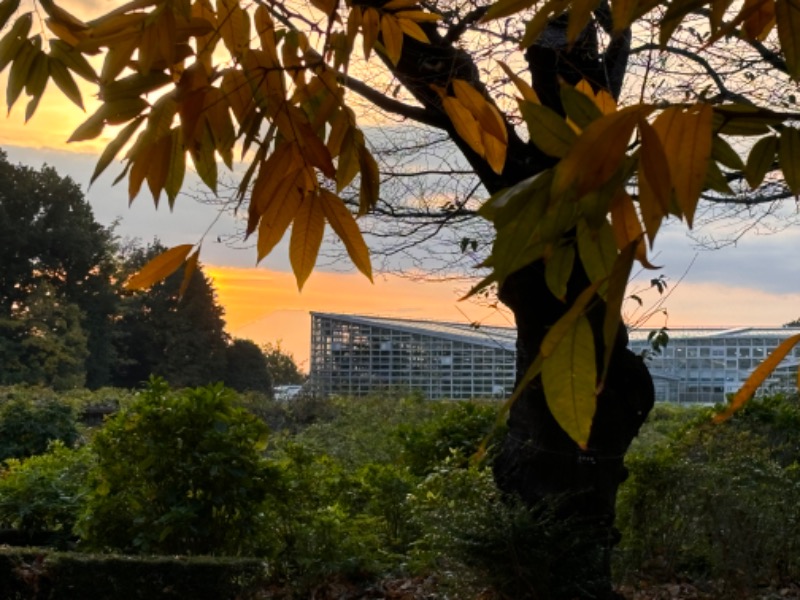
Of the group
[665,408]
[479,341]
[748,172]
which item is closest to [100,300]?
[479,341]

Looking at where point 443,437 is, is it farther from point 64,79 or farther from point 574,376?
point 574,376

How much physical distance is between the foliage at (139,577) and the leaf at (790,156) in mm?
3854

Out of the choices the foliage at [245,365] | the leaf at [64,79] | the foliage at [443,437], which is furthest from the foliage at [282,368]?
the leaf at [64,79]

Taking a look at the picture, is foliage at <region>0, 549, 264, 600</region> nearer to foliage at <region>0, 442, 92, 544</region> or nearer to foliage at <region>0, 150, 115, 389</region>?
foliage at <region>0, 442, 92, 544</region>

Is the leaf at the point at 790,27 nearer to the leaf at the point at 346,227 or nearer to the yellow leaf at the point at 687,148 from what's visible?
the yellow leaf at the point at 687,148

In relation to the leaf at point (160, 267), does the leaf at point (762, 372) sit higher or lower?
lower

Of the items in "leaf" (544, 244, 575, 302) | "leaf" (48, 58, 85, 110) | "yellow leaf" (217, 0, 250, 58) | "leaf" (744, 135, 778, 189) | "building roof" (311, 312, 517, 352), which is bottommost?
"leaf" (544, 244, 575, 302)

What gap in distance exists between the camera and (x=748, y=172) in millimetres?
830

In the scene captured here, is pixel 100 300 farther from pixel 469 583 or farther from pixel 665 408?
pixel 469 583

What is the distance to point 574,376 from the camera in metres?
0.63

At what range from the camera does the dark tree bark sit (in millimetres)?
4004

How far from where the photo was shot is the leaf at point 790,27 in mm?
745

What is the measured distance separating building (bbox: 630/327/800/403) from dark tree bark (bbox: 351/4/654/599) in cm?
435

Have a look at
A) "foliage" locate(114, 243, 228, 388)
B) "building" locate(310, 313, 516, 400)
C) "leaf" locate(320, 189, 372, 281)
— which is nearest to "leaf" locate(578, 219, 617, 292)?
"leaf" locate(320, 189, 372, 281)
